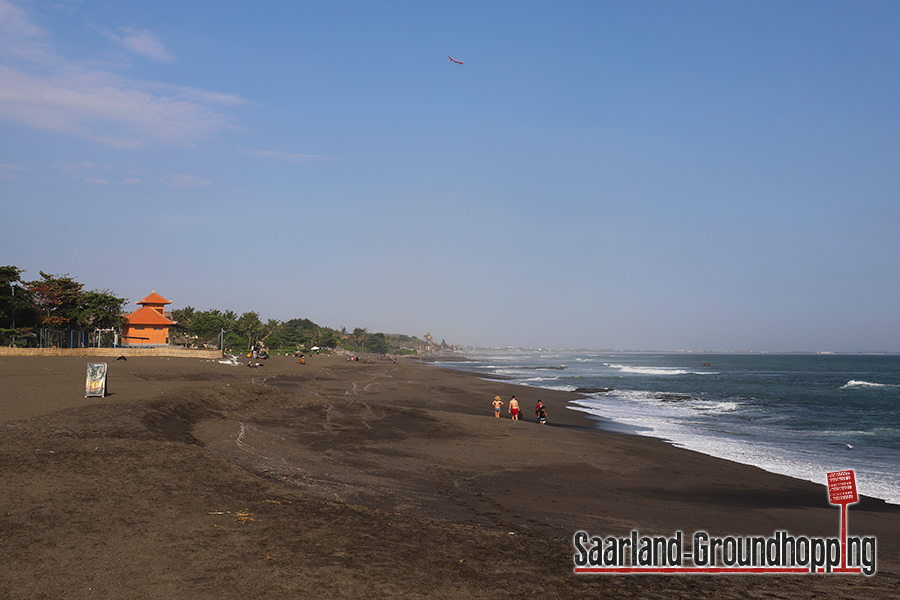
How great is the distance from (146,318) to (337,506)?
7184 centimetres

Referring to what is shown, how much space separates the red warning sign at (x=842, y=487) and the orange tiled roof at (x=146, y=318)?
250ft

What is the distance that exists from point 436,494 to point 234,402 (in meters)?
13.6

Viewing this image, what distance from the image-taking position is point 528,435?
22797mm

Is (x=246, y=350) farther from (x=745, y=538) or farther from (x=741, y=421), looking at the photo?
(x=745, y=538)

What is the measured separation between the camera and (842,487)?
7.64 meters

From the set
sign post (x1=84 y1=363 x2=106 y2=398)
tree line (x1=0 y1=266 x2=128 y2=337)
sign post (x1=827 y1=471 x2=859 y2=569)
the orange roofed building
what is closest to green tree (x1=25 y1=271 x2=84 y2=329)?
tree line (x1=0 y1=266 x2=128 y2=337)

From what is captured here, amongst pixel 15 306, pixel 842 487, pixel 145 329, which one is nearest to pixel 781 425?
pixel 842 487

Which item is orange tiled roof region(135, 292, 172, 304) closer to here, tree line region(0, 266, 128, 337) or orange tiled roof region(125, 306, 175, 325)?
orange tiled roof region(125, 306, 175, 325)

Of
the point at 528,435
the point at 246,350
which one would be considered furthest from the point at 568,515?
the point at 246,350

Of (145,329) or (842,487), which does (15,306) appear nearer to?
(145,329)

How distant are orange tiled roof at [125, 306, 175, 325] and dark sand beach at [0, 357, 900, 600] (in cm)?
5380

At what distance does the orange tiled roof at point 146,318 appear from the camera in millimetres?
70900

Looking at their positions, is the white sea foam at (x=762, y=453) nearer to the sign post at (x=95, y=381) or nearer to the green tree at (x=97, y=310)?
the sign post at (x=95, y=381)

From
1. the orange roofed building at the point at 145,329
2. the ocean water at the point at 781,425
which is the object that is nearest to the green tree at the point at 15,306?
the orange roofed building at the point at 145,329
